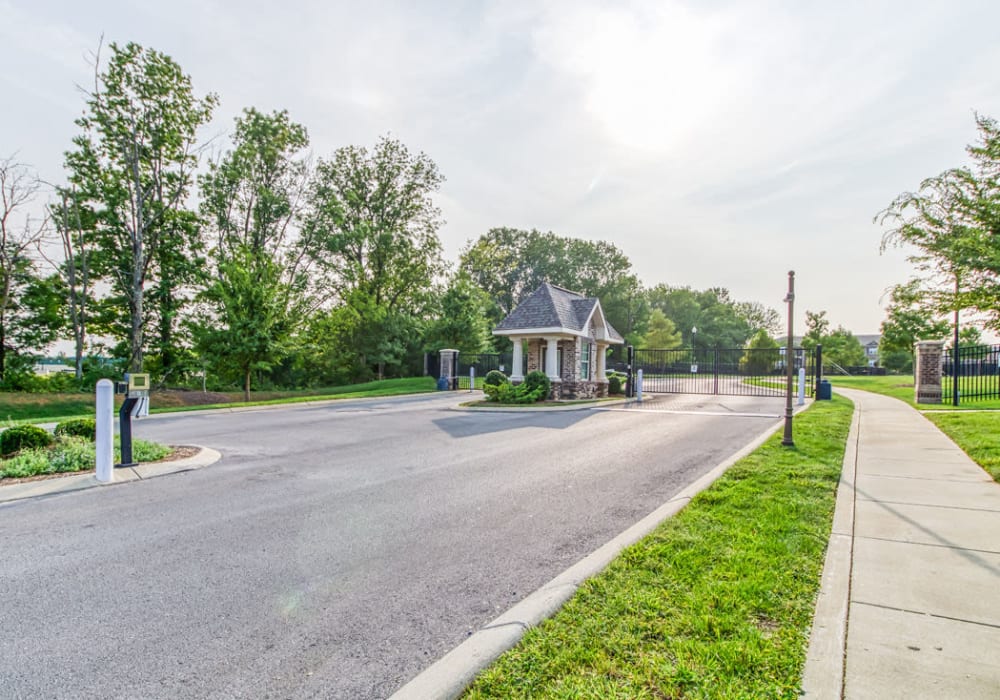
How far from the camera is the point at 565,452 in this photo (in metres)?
9.30

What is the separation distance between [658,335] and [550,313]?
38107 mm

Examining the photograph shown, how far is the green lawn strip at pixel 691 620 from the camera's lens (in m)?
2.40

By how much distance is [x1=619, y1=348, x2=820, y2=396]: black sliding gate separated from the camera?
978 inches

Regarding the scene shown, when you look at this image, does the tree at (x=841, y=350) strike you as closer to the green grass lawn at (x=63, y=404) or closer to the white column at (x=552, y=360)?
the white column at (x=552, y=360)

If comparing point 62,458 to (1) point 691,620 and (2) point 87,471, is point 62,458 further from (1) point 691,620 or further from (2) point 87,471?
(1) point 691,620

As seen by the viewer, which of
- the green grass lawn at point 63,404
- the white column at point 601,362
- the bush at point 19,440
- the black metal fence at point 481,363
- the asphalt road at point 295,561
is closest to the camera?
the asphalt road at point 295,561

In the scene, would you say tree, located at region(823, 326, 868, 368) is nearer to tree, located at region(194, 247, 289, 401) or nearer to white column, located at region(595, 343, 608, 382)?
white column, located at region(595, 343, 608, 382)

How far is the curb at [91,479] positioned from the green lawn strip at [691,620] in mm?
6842

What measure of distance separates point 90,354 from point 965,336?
54.6 meters

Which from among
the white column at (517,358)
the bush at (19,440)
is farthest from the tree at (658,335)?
the bush at (19,440)

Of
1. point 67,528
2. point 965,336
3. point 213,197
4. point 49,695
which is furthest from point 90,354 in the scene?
point 965,336

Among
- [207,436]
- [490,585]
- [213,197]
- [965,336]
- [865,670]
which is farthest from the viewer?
[965,336]

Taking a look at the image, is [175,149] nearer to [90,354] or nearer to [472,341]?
[90,354]

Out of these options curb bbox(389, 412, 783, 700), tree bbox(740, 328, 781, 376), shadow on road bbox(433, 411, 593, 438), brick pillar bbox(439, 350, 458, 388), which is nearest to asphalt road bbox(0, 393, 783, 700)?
curb bbox(389, 412, 783, 700)
